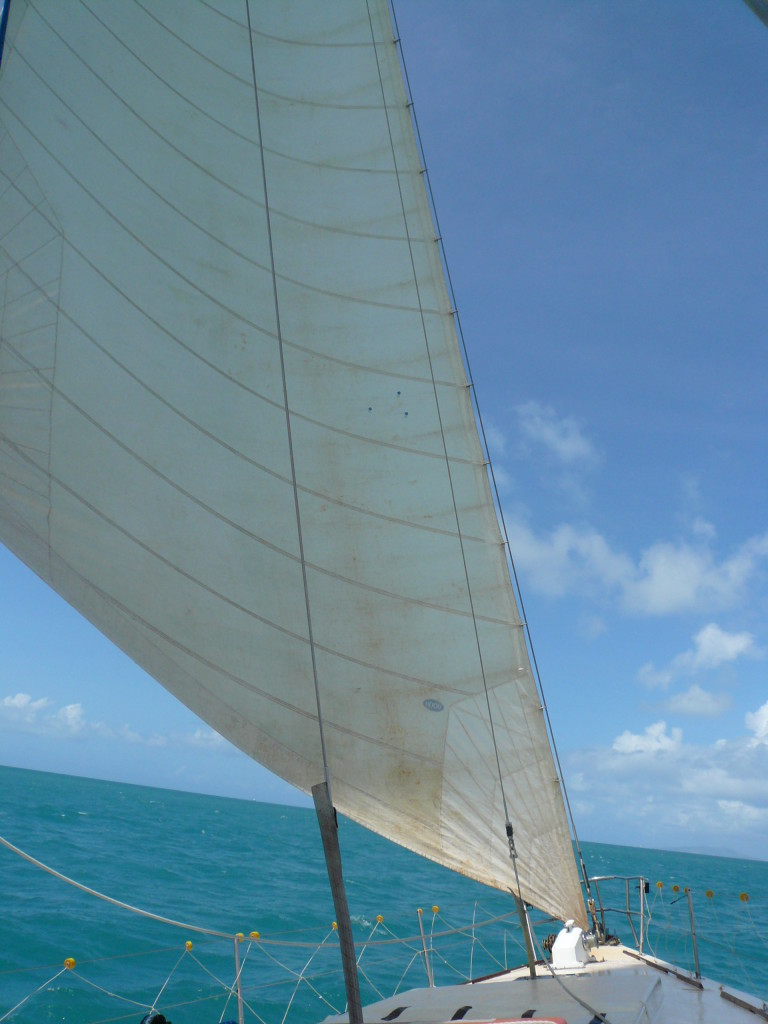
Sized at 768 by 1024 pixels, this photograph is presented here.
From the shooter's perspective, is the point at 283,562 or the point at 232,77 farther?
the point at 232,77

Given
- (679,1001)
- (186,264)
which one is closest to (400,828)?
(679,1001)

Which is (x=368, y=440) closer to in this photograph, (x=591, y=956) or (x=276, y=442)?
(x=276, y=442)

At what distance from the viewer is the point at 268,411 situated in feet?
14.6

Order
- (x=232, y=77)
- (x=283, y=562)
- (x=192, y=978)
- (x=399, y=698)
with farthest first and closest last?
(x=192, y=978), (x=232, y=77), (x=399, y=698), (x=283, y=562)

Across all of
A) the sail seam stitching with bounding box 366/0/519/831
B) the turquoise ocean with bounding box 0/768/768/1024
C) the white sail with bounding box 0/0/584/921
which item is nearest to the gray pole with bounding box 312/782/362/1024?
the white sail with bounding box 0/0/584/921

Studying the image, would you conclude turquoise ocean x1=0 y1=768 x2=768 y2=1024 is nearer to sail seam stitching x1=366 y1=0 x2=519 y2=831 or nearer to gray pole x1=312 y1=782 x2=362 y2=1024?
sail seam stitching x1=366 y1=0 x2=519 y2=831

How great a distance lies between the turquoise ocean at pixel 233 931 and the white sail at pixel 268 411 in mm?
1400

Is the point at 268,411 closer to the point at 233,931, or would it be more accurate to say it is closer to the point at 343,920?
the point at 343,920

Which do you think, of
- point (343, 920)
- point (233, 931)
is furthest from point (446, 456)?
point (233, 931)

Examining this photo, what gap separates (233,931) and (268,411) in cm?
1182

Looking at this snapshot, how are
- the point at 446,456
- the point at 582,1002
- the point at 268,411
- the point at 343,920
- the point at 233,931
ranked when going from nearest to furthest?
the point at 343,920 → the point at 582,1002 → the point at 268,411 → the point at 446,456 → the point at 233,931

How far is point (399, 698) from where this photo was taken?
4.56 metres

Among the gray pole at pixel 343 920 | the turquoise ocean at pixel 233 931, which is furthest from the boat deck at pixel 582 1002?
the gray pole at pixel 343 920

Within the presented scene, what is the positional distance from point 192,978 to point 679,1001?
7263 mm
